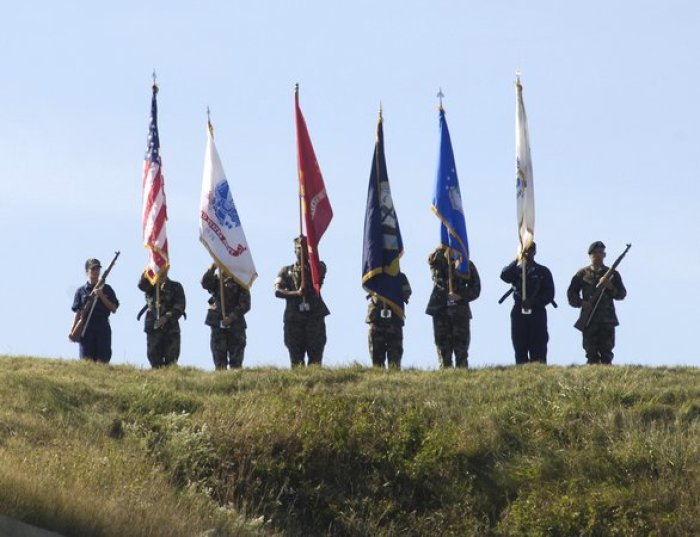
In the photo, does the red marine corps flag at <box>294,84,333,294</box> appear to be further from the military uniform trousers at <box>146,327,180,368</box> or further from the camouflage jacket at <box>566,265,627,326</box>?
the camouflage jacket at <box>566,265,627,326</box>

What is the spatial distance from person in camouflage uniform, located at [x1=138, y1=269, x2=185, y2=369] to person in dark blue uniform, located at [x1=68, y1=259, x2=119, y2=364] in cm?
54

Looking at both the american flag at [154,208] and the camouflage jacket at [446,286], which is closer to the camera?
the camouflage jacket at [446,286]

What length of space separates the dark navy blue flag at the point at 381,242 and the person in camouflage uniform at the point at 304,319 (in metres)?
0.72

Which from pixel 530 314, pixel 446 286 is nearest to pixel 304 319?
pixel 446 286

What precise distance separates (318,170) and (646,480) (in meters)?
8.62

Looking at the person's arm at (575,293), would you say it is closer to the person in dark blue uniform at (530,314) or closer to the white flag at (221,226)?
the person in dark blue uniform at (530,314)

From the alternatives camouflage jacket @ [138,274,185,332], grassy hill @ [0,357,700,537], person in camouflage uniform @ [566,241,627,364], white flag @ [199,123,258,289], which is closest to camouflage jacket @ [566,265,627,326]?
person in camouflage uniform @ [566,241,627,364]

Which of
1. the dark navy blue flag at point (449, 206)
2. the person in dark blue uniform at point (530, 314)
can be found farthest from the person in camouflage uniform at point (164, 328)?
the person in dark blue uniform at point (530, 314)

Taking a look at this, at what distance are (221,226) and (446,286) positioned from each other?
3.47m

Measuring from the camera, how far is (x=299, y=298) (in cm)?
2634

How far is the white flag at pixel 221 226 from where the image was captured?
27.0m

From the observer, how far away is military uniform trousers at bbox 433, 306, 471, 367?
26.0 meters

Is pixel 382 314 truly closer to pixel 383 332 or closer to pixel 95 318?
pixel 383 332

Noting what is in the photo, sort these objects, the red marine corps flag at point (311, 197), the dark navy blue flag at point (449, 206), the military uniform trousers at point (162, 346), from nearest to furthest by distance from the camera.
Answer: the red marine corps flag at point (311, 197) → the dark navy blue flag at point (449, 206) → the military uniform trousers at point (162, 346)
